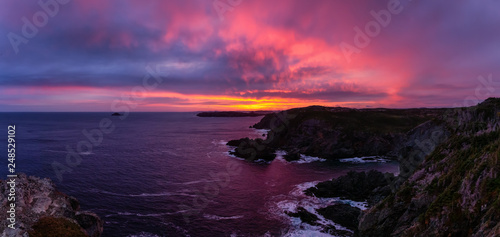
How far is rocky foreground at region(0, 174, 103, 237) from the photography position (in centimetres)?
2200

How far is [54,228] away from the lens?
23000 millimetres

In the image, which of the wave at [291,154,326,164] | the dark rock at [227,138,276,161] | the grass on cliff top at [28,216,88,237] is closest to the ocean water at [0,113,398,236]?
the wave at [291,154,326,164]

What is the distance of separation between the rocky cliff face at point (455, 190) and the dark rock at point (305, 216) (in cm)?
876

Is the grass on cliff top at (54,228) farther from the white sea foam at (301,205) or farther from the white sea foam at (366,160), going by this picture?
the white sea foam at (366,160)

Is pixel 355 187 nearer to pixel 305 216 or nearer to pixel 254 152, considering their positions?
pixel 305 216

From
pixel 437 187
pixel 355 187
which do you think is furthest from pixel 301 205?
pixel 437 187

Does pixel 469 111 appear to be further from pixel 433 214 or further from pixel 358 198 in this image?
pixel 358 198

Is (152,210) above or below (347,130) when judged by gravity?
below

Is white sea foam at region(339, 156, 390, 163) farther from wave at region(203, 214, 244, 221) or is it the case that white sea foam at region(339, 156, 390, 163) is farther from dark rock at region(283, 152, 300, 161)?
wave at region(203, 214, 244, 221)

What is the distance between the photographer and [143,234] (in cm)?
3362

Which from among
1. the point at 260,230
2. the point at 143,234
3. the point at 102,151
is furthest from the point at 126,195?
the point at 102,151

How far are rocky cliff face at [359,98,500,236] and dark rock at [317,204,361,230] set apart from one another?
22.3 feet

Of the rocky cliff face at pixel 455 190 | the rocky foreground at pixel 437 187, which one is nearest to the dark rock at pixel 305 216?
the rocky foreground at pixel 437 187

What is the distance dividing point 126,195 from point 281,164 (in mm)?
42372
